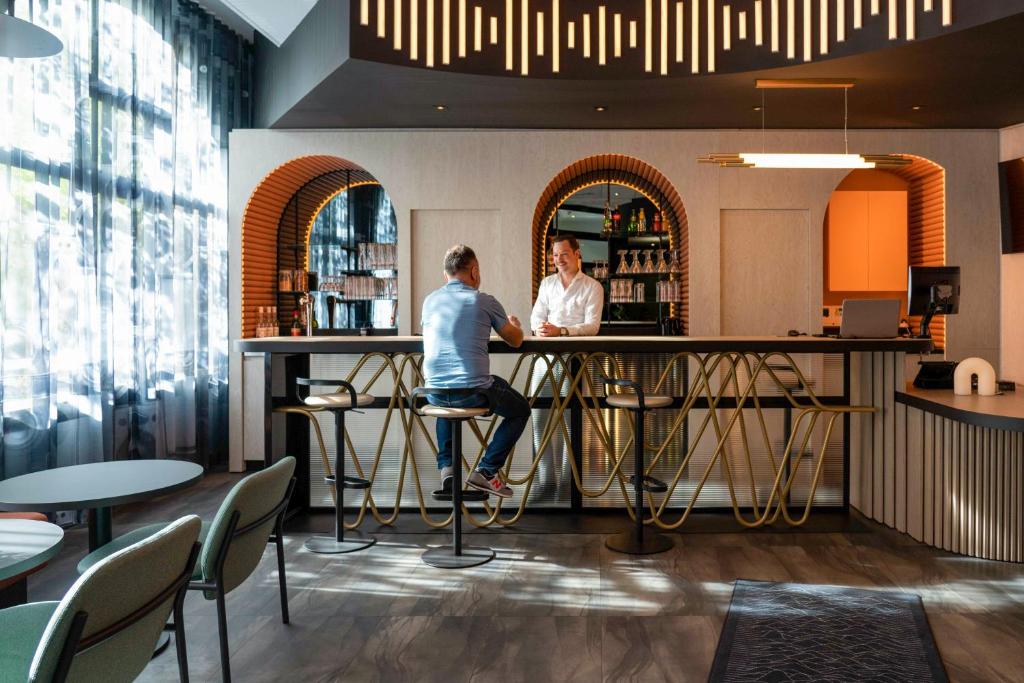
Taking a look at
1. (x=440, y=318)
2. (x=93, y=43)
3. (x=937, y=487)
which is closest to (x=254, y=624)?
(x=440, y=318)

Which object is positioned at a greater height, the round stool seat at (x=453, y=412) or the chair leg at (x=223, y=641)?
the round stool seat at (x=453, y=412)

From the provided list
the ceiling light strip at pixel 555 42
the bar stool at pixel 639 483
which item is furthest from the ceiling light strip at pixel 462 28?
the bar stool at pixel 639 483

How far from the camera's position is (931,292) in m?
4.93

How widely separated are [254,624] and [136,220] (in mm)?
3488

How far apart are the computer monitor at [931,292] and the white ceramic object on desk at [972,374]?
0.50 meters

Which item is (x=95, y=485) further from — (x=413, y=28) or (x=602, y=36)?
(x=602, y=36)

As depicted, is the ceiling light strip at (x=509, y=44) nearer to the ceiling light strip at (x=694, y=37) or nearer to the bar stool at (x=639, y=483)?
the ceiling light strip at (x=694, y=37)

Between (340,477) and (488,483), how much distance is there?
864 millimetres

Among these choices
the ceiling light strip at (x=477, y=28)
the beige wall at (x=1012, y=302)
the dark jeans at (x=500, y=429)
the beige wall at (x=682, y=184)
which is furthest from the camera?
the beige wall at (x=682, y=184)

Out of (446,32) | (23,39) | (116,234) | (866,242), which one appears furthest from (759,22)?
(116,234)

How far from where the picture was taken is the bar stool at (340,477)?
4188mm

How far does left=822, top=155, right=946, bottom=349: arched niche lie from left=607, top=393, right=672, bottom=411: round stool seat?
382cm

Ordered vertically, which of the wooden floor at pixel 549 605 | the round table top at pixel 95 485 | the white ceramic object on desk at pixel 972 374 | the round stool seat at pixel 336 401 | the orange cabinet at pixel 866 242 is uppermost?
the orange cabinet at pixel 866 242

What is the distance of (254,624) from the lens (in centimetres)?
323
